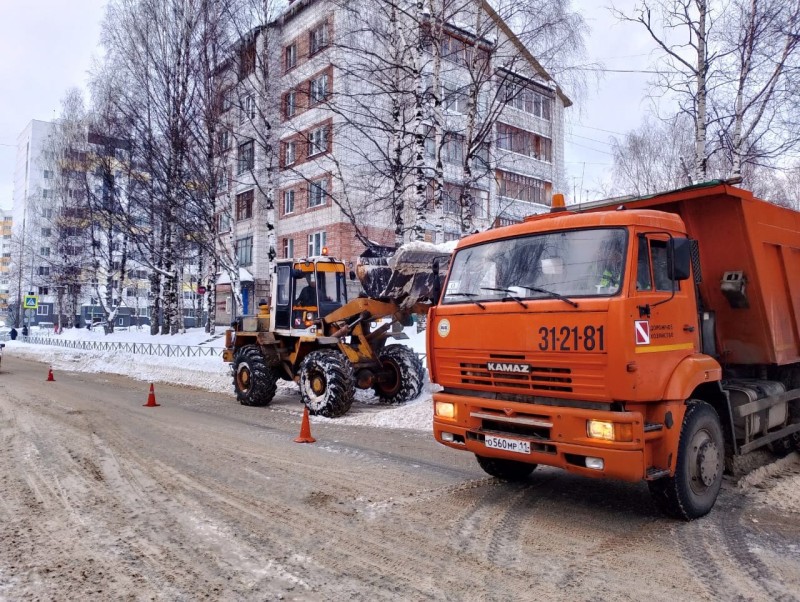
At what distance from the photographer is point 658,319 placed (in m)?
4.82

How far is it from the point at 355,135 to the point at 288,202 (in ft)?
27.9

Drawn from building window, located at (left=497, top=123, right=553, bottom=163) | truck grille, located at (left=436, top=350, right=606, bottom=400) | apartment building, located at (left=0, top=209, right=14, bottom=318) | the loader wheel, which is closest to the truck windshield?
truck grille, located at (left=436, top=350, right=606, bottom=400)

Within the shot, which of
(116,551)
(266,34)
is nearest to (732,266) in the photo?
(116,551)

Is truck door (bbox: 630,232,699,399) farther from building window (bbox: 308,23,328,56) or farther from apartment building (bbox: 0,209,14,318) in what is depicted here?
apartment building (bbox: 0,209,14,318)

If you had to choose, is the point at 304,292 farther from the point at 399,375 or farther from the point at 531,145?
the point at 531,145

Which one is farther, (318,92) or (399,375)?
(318,92)

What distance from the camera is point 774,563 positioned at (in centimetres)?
417

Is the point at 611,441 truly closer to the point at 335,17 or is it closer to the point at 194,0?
the point at 335,17

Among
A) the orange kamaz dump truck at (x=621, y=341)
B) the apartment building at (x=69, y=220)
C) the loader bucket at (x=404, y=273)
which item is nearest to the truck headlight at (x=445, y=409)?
the orange kamaz dump truck at (x=621, y=341)

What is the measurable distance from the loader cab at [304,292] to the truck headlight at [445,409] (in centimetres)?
685

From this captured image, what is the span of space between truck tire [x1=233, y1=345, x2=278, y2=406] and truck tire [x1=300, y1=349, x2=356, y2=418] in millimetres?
1438

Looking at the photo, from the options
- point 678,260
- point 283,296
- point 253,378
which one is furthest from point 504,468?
point 283,296

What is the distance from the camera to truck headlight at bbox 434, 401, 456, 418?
5516mm

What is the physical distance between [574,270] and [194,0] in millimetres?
23481
